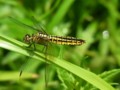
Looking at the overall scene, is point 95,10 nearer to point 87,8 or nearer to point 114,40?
point 87,8

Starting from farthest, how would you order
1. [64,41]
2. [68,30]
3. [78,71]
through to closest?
[68,30] < [64,41] < [78,71]

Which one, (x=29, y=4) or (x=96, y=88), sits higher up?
(x=29, y=4)

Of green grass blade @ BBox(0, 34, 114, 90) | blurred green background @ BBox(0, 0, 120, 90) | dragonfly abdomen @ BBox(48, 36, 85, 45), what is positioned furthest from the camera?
blurred green background @ BBox(0, 0, 120, 90)

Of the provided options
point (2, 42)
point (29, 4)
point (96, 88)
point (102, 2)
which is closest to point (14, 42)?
point (2, 42)

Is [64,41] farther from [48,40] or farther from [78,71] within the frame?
[78,71]

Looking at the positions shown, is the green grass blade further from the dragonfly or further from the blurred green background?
the blurred green background

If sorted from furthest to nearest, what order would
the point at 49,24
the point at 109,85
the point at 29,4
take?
1. the point at 29,4
2. the point at 49,24
3. the point at 109,85

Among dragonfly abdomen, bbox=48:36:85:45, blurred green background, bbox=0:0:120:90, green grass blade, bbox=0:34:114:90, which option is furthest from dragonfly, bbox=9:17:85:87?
blurred green background, bbox=0:0:120:90

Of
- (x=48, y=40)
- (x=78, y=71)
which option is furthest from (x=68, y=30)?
(x=78, y=71)
